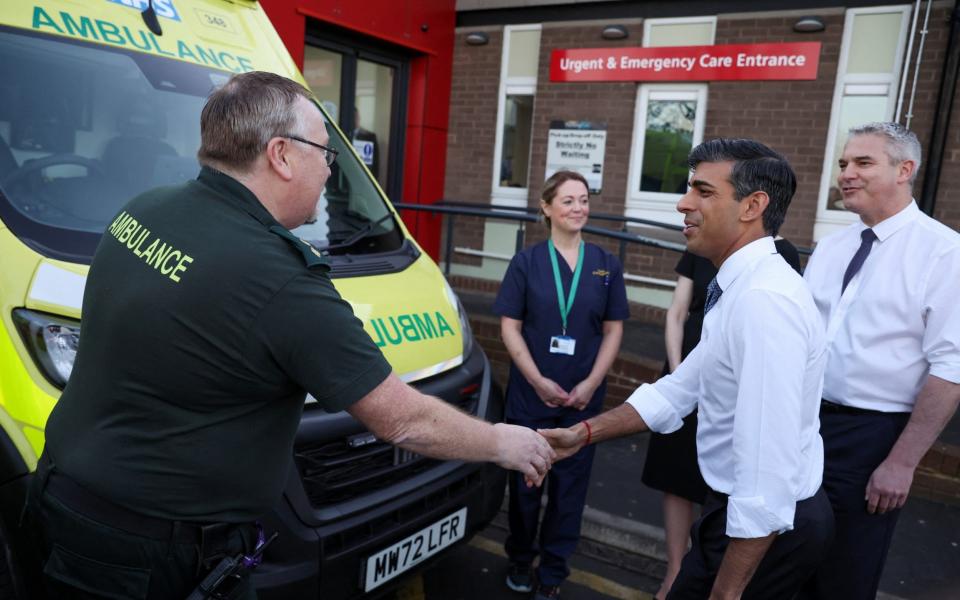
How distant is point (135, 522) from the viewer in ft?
5.19

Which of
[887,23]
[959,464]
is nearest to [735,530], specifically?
[959,464]

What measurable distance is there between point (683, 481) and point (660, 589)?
56 centimetres

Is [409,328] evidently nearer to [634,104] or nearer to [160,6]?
[160,6]

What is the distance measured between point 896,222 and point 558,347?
1435 mm

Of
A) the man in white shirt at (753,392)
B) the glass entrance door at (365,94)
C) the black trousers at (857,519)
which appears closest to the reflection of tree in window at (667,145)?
the glass entrance door at (365,94)

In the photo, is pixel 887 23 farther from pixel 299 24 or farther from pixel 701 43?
pixel 299 24

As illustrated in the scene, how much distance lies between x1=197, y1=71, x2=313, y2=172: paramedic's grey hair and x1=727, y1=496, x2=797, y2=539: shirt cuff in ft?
4.33

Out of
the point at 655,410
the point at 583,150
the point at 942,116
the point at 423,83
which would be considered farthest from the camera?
the point at 423,83

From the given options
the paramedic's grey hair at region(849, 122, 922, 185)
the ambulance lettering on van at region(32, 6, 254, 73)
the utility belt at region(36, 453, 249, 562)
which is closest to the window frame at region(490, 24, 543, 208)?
the ambulance lettering on van at region(32, 6, 254, 73)

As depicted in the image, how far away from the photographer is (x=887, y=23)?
6.95m

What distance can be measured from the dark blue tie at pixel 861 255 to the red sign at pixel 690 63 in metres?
5.38

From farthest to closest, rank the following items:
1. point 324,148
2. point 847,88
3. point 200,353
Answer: point 847,88, point 324,148, point 200,353

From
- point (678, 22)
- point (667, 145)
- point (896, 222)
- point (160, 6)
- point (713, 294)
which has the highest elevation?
point (678, 22)

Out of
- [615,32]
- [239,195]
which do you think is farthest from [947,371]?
[615,32]
